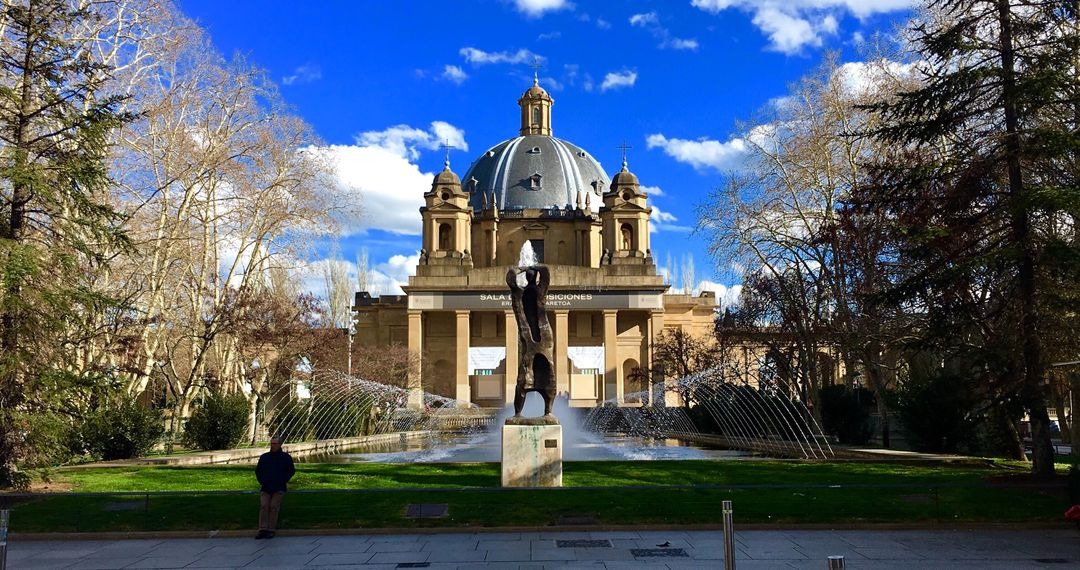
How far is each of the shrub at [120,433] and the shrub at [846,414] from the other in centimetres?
2233

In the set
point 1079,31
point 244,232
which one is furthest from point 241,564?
point 244,232

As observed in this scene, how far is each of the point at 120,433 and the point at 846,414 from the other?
23456mm

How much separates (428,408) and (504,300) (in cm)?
1570

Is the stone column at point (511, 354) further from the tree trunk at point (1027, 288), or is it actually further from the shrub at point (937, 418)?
the tree trunk at point (1027, 288)

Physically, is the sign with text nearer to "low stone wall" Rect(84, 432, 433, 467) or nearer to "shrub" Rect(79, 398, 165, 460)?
"low stone wall" Rect(84, 432, 433, 467)

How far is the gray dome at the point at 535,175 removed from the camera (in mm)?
93562

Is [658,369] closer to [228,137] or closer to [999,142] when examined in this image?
[228,137]

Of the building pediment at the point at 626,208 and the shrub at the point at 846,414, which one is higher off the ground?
the building pediment at the point at 626,208

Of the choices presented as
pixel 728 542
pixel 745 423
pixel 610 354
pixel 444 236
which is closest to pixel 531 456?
pixel 728 542

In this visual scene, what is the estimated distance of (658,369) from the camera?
58812 mm

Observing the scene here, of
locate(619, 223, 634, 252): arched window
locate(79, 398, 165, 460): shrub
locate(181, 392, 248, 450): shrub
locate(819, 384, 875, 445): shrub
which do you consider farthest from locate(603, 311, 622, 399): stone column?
locate(79, 398, 165, 460): shrub

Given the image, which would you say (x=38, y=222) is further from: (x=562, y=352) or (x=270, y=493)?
(x=562, y=352)

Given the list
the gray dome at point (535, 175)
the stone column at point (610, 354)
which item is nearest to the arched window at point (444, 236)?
the gray dome at point (535, 175)

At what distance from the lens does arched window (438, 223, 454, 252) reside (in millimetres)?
84375
